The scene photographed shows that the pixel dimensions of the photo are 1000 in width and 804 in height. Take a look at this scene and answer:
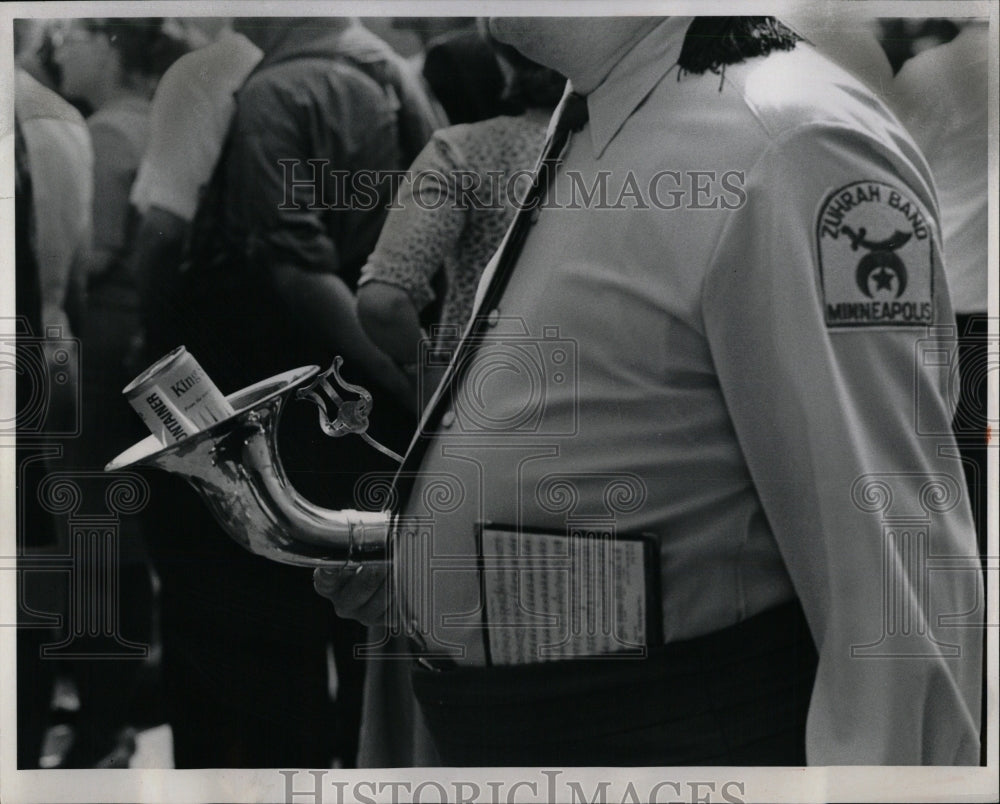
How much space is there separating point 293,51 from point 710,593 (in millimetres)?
1492

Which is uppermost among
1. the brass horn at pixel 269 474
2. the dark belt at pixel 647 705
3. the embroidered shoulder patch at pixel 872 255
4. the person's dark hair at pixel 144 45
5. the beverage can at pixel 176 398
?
the person's dark hair at pixel 144 45

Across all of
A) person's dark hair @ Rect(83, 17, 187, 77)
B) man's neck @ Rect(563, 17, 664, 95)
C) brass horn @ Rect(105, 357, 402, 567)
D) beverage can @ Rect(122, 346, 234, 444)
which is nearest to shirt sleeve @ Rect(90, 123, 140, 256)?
person's dark hair @ Rect(83, 17, 187, 77)

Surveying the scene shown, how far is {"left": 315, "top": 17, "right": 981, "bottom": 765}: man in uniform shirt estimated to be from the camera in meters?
2.59

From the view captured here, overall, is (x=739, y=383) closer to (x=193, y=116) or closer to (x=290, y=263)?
(x=290, y=263)

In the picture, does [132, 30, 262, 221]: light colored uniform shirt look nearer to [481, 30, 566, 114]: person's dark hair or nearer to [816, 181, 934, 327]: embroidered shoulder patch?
[481, 30, 566, 114]: person's dark hair

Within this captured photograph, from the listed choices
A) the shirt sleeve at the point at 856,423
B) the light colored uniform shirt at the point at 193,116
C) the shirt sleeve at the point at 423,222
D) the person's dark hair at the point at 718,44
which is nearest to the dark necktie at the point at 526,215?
the shirt sleeve at the point at 423,222

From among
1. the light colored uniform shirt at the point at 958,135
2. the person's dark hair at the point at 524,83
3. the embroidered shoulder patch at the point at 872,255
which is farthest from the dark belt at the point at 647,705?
the person's dark hair at the point at 524,83

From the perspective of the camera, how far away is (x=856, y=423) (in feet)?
8.57

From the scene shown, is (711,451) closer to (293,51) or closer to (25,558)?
(293,51)

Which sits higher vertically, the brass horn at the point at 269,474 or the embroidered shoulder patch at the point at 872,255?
the embroidered shoulder patch at the point at 872,255

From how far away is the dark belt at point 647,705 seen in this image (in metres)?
2.64

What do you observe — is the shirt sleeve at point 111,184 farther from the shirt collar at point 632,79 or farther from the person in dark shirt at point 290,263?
the shirt collar at point 632,79

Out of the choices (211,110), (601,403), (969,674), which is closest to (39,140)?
(211,110)

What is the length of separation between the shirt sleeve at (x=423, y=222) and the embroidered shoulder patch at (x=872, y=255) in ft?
2.60
